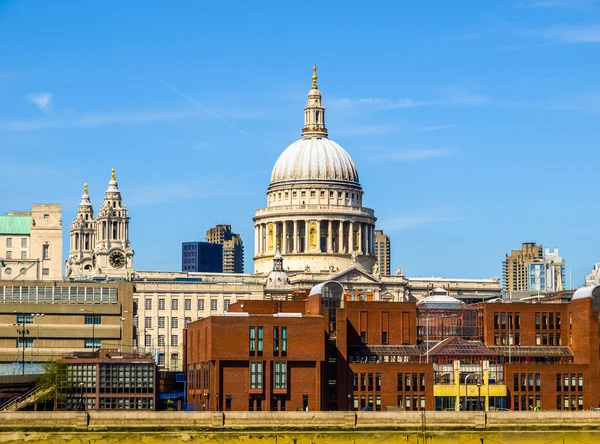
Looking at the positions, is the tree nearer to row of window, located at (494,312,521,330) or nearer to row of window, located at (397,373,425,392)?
row of window, located at (397,373,425,392)

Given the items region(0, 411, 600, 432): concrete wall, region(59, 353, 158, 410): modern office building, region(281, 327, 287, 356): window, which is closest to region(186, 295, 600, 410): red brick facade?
region(281, 327, 287, 356): window

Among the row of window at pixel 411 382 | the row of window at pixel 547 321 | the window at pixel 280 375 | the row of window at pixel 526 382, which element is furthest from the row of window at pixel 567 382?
the window at pixel 280 375

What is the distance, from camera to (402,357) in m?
192

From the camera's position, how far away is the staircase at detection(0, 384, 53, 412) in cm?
16938

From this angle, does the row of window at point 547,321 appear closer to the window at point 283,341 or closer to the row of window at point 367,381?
the row of window at point 367,381

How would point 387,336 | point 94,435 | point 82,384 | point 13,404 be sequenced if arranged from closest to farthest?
point 94,435 → point 13,404 → point 82,384 → point 387,336

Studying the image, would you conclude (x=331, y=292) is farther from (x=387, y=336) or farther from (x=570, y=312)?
(x=570, y=312)

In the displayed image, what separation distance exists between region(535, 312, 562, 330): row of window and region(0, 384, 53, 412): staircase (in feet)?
175

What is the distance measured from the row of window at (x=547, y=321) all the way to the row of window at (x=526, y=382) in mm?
10702

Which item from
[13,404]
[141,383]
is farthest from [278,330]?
[13,404]

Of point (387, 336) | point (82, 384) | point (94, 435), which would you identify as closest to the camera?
point (94, 435)

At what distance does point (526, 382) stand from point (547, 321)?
39.7 ft

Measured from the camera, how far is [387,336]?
194m

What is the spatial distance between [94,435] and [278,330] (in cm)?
3001
